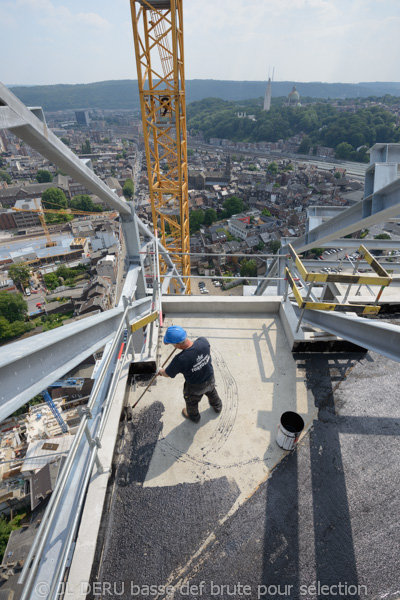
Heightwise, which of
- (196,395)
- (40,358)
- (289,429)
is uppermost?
(40,358)

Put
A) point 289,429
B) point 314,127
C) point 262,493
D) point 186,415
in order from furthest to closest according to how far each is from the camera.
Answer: point 314,127, point 186,415, point 289,429, point 262,493

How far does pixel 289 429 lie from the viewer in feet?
10.7

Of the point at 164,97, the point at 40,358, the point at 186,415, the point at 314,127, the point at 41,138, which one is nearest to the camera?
the point at 40,358

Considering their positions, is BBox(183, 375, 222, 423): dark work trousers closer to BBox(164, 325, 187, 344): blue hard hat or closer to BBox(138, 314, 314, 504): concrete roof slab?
BBox(138, 314, 314, 504): concrete roof slab

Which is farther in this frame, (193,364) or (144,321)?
(144,321)

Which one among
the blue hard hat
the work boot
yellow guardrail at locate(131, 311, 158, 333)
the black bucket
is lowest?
the work boot

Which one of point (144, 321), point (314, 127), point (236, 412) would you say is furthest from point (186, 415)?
point (314, 127)

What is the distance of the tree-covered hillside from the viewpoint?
93438 millimetres

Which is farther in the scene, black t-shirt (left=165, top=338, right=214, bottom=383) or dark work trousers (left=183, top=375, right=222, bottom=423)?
dark work trousers (left=183, top=375, right=222, bottom=423)

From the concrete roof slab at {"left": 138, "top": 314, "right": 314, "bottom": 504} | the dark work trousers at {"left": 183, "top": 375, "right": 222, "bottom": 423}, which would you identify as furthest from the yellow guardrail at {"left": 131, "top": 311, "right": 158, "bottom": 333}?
the dark work trousers at {"left": 183, "top": 375, "right": 222, "bottom": 423}

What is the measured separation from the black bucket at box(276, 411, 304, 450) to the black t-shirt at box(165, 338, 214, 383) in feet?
3.31

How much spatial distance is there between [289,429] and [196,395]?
110 centimetres

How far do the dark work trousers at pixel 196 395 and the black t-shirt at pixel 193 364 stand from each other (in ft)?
0.31

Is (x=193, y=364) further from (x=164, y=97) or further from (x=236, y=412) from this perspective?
(x=164, y=97)
